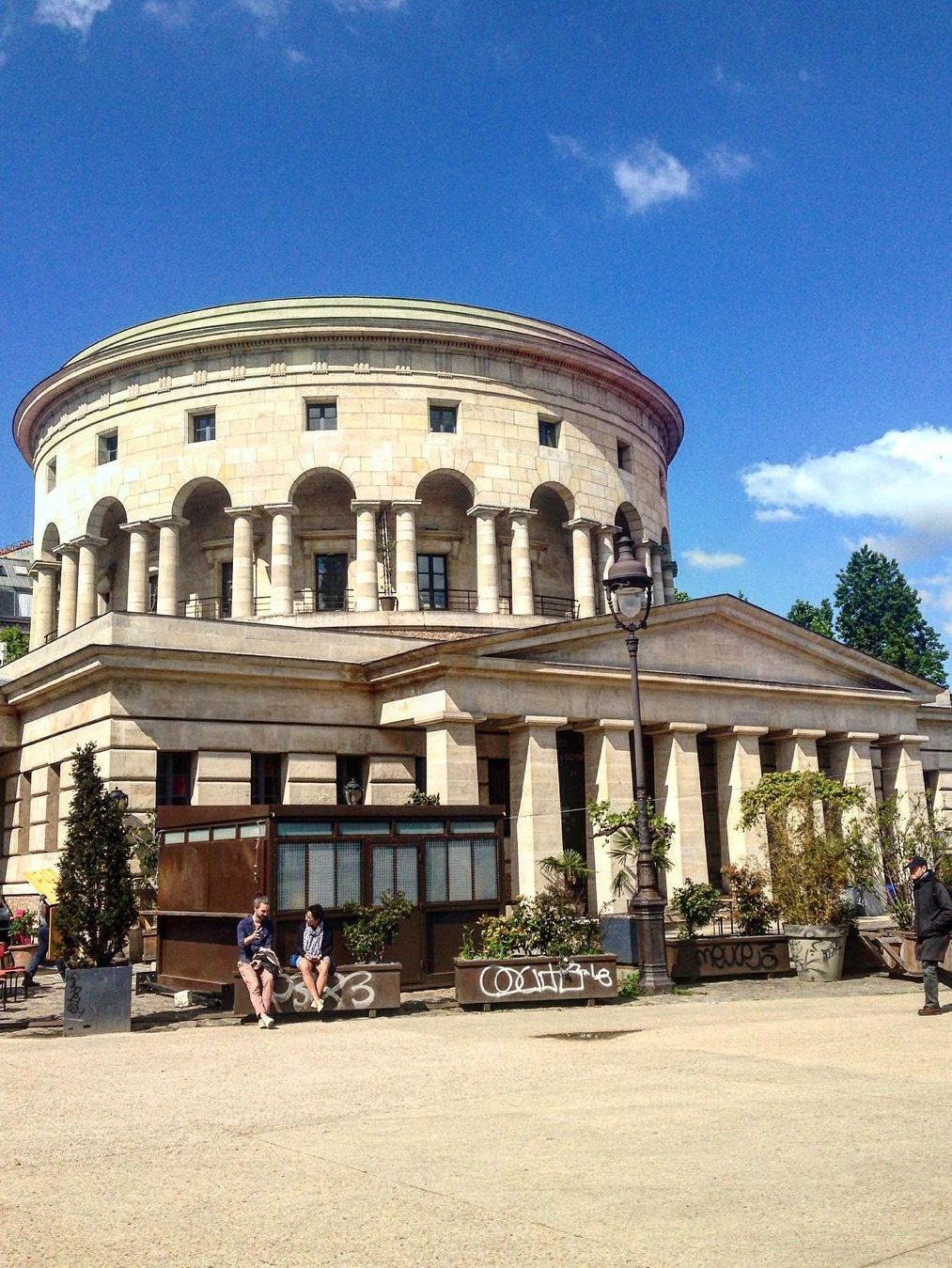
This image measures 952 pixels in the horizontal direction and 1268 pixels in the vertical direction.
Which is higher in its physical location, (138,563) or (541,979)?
(138,563)

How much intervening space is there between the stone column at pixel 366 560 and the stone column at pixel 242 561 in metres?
3.57

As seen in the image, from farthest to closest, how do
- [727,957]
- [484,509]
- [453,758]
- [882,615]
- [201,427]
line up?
[882,615], [201,427], [484,509], [453,758], [727,957]

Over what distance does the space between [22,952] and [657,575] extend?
1256 inches

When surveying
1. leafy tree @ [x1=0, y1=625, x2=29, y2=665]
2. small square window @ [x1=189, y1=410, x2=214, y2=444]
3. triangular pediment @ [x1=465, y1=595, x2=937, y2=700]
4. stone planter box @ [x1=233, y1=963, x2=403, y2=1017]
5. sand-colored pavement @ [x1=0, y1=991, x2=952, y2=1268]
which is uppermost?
small square window @ [x1=189, y1=410, x2=214, y2=444]

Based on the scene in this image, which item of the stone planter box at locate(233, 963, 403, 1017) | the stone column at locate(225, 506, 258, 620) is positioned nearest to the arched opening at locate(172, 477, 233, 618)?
the stone column at locate(225, 506, 258, 620)

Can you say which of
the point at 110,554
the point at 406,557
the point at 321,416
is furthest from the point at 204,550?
the point at 406,557

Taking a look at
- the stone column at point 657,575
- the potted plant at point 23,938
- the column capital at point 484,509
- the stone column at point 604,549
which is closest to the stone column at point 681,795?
the stone column at point 604,549

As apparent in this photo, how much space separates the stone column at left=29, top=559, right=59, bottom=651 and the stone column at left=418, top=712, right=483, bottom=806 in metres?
22.6

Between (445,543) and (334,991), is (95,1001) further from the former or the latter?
(445,543)

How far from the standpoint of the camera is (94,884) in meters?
17.5

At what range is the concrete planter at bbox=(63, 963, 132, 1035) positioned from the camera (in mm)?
16719

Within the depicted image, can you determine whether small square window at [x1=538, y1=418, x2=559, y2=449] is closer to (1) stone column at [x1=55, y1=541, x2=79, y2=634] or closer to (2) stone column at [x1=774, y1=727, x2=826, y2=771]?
(2) stone column at [x1=774, y1=727, x2=826, y2=771]

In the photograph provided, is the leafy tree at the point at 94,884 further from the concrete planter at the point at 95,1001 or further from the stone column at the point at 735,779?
the stone column at the point at 735,779

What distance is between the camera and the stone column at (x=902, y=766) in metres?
42.3
